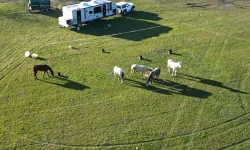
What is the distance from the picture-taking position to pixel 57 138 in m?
22.7

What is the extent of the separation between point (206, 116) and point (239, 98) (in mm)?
4009

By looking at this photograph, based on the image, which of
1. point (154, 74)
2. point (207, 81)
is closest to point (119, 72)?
point (154, 74)

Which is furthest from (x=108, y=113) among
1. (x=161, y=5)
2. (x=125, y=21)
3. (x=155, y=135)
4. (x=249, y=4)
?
(x=249, y=4)

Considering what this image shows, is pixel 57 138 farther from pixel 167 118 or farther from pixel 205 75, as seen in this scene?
pixel 205 75

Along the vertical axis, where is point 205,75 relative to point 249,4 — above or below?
below

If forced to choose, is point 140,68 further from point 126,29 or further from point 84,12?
point 84,12

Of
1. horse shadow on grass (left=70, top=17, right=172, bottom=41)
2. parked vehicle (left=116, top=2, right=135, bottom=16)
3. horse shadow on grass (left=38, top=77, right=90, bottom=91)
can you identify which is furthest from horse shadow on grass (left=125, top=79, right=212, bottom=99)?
parked vehicle (left=116, top=2, right=135, bottom=16)

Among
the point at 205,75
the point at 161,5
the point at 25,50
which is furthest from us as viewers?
the point at 161,5

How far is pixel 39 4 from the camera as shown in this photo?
44.5 m

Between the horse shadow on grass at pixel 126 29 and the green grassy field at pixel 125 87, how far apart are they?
120 millimetres

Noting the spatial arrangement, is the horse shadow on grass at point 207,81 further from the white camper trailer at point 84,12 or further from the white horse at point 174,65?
the white camper trailer at point 84,12

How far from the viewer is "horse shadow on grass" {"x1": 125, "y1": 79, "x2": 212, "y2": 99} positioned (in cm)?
2758

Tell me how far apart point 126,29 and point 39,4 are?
1301 centimetres

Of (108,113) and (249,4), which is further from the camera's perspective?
(249,4)
